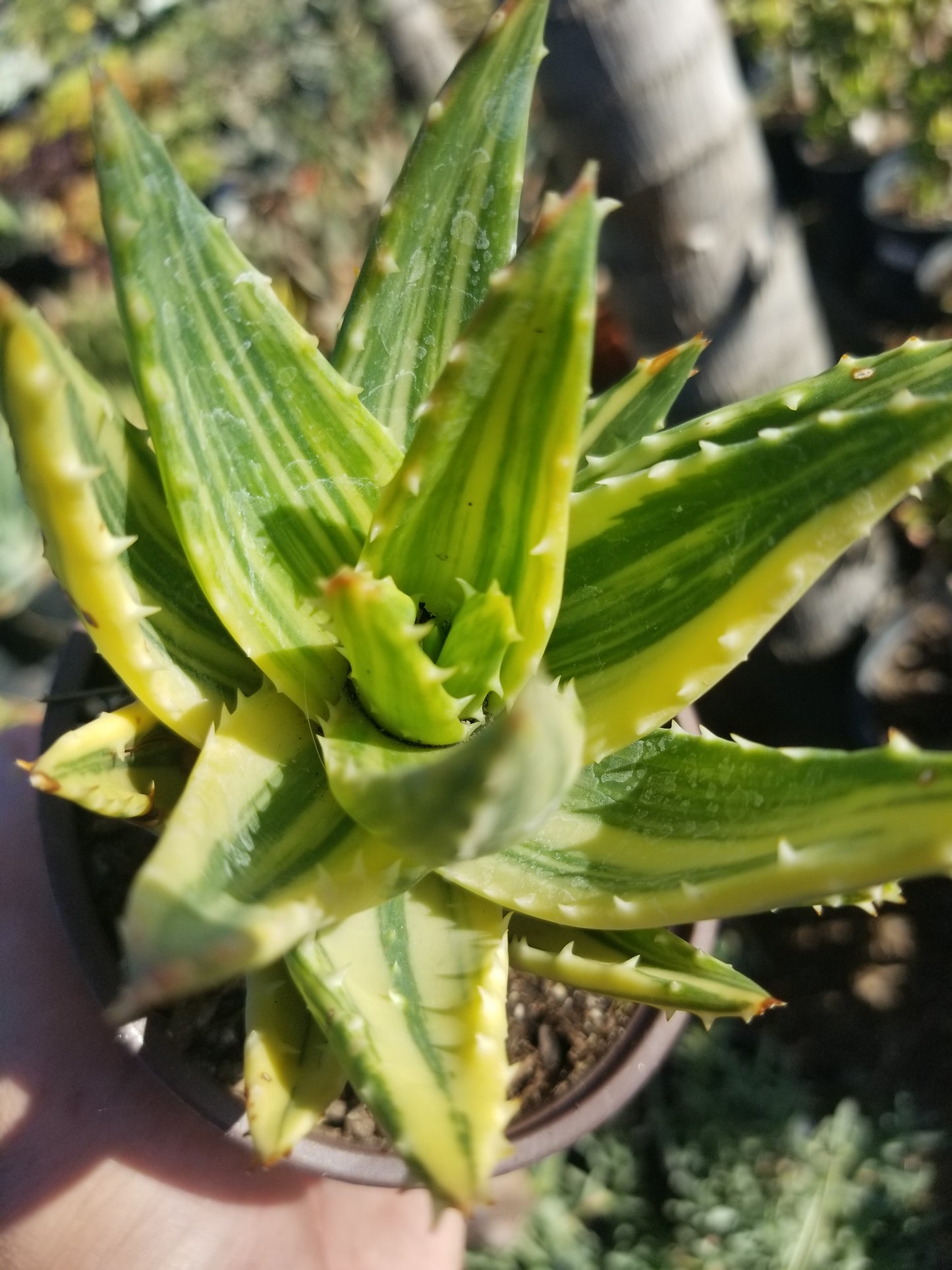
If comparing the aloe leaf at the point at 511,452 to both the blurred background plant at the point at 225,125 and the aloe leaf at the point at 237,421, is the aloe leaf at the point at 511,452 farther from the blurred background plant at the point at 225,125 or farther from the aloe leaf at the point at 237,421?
the blurred background plant at the point at 225,125

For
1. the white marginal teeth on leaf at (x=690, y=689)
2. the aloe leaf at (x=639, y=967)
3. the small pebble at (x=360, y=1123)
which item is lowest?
the small pebble at (x=360, y=1123)

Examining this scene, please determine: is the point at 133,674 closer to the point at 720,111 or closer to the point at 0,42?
the point at 720,111

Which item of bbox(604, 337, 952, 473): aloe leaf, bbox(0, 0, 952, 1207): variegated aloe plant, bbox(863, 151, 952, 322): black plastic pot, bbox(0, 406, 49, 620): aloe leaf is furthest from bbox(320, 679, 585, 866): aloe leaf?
bbox(863, 151, 952, 322): black plastic pot

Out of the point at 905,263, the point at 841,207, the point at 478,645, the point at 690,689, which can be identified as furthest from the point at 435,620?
the point at 841,207

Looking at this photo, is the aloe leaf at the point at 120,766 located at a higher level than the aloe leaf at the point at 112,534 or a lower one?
lower

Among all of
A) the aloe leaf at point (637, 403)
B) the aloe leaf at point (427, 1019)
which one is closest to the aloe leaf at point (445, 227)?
the aloe leaf at point (637, 403)

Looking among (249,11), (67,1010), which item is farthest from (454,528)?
(249,11)
